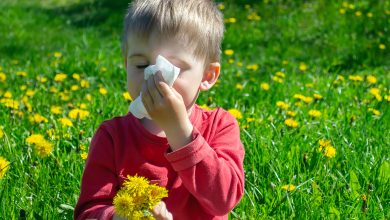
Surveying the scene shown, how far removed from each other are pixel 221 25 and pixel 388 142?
118 cm

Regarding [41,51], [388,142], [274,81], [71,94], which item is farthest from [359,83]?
[41,51]

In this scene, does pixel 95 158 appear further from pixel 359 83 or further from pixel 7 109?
pixel 359 83

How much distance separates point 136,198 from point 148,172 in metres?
0.47

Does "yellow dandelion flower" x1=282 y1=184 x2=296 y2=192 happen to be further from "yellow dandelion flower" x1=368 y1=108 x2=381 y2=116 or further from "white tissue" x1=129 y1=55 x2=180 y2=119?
"yellow dandelion flower" x1=368 y1=108 x2=381 y2=116

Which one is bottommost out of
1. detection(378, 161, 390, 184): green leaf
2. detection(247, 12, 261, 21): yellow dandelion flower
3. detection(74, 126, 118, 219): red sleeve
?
detection(247, 12, 261, 21): yellow dandelion flower

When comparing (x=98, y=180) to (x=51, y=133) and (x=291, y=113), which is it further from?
(x=291, y=113)

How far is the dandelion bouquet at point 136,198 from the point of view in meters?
1.38

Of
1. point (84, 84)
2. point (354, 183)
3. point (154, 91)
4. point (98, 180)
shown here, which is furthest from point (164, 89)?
point (84, 84)

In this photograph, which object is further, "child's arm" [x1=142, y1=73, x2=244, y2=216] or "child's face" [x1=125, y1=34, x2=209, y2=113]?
"child's face" [x1=125, y1=34, x2=209, y2=113]

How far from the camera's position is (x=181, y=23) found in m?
1.81

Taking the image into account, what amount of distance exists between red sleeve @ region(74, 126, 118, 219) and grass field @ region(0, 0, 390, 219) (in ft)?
0.83

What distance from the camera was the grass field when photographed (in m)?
2.30

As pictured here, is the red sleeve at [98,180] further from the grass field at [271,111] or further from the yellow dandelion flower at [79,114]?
the yellow dandelion flower at [79,114]

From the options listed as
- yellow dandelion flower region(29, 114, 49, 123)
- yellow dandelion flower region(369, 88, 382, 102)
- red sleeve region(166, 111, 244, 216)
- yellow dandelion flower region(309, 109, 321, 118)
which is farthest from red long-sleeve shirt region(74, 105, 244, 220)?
yellow dandelion flower region(369, 88, 382, 102)
